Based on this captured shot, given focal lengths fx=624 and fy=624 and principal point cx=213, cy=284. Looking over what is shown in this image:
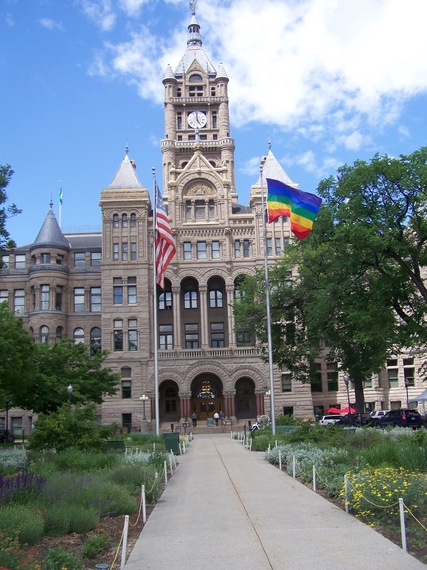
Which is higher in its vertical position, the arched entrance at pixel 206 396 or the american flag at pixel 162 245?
the american flag at pixel 162 245

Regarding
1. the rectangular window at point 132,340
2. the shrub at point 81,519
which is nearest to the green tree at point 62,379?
the rectangular window at point 132,340

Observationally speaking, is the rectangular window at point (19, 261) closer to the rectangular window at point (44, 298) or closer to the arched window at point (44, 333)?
the rectangular window at point (44, 298)

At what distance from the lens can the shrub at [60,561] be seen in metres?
8.68

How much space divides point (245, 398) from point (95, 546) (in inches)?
2264

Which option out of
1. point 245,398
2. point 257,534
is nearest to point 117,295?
point 245,398

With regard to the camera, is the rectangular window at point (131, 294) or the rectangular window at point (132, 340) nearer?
the rectangular window at point (132, 340)

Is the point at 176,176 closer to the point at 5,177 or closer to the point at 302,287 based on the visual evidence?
the point at 302,287

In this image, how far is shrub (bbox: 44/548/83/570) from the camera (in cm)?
868

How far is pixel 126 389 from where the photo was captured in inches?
2532

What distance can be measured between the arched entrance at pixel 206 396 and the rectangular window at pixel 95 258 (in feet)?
57.1

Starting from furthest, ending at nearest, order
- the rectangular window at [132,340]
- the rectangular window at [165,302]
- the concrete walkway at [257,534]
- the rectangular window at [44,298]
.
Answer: the rectangular window at [165,302] → the rectangular window at [44,298] → the rectangular window at [132,340] → the concrete walkway at [257,534]

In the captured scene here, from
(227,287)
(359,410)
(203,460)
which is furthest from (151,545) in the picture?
(227,287)

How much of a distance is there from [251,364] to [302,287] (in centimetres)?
2229

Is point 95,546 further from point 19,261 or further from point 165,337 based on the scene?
point 19,261
